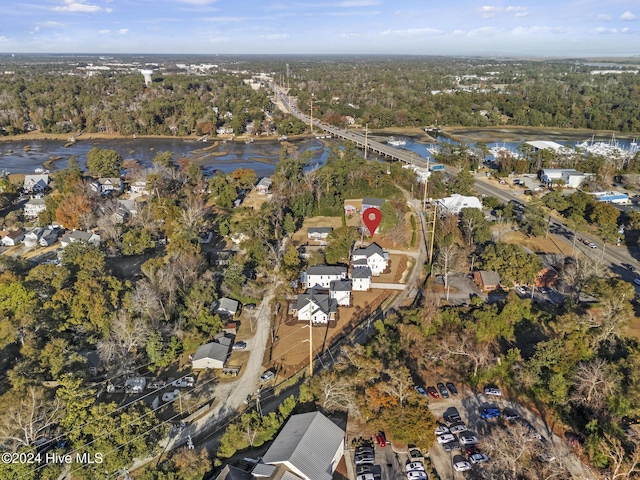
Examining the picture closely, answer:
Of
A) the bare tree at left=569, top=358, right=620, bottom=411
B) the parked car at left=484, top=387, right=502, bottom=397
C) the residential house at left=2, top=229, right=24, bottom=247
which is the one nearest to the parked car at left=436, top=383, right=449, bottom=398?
the parked car at left=484, top=387, right=502, bottom=397

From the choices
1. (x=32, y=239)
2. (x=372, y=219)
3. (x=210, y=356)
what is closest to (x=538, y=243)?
(x=372, y=219)

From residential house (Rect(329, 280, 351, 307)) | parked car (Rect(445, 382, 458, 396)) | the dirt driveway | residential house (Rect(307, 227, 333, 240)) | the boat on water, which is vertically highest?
the boat on water

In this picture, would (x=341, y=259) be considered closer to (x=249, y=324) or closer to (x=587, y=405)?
(x=249, y=324)

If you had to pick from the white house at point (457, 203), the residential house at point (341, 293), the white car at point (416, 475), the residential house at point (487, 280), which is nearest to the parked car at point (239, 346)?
the residential house at point (341, 293)

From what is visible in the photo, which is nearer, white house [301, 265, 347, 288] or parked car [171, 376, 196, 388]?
parked car [171, 376, 196, 388]

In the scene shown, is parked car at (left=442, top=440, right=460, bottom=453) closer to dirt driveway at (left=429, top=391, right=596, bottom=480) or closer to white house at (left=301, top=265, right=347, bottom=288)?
dirt driveway at (left=429, top=391, right=596, bottom=480)

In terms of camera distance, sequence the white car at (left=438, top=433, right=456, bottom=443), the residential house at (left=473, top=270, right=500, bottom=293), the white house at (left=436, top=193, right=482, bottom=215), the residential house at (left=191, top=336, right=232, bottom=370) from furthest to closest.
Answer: the white house at (left=436, top=193, right=482, bottom=215), the residential house at (left=473, top=270, right=500, bottom=293), the residential house at (left=191, top=336, right=232, bottom=370), the white car at (left=438, top=433, right=456, bottom=443)

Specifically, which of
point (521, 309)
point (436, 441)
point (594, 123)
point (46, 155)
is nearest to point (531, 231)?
point (521, 309)

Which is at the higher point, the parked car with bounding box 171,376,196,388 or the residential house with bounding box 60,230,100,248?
the residential house with bounding box 60,230,100,248
